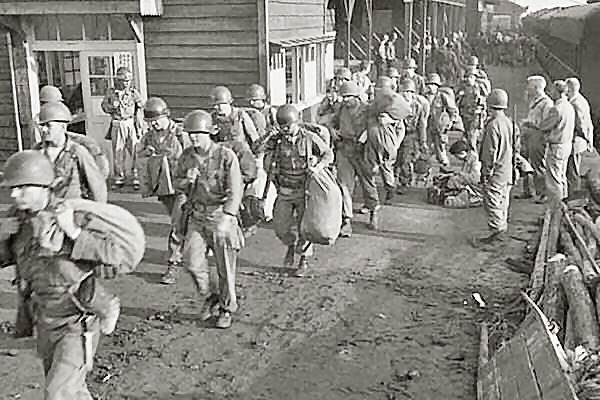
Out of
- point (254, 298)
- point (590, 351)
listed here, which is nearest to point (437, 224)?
point (254, 298)

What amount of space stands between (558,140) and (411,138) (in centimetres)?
340

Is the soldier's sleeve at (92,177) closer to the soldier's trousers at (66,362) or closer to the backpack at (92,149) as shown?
the backpack at (92,149)

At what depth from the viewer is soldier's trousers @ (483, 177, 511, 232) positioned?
10.2 meters

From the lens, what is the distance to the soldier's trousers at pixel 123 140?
43.7 ft

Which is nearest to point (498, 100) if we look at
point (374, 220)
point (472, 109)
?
point (374, 220)

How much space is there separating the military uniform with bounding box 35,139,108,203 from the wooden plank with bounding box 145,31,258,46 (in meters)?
6.68

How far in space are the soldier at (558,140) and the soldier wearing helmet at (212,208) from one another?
222 inches

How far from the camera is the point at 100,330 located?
4938mm

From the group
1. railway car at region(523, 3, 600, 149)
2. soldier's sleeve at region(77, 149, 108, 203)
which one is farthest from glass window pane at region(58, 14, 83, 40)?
railway car at region(523, 3, 600, 149)

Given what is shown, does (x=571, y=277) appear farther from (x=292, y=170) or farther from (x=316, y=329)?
(x=292, y=170)

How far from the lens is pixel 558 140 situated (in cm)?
1114

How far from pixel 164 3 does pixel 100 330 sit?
971 centimetres

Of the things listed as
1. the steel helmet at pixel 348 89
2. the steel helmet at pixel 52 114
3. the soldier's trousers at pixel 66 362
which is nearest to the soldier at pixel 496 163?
the steel helmet at pixel 348 89

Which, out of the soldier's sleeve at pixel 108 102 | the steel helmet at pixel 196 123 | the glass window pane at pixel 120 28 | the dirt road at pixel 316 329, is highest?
the glass window pane at pixel 120 28
